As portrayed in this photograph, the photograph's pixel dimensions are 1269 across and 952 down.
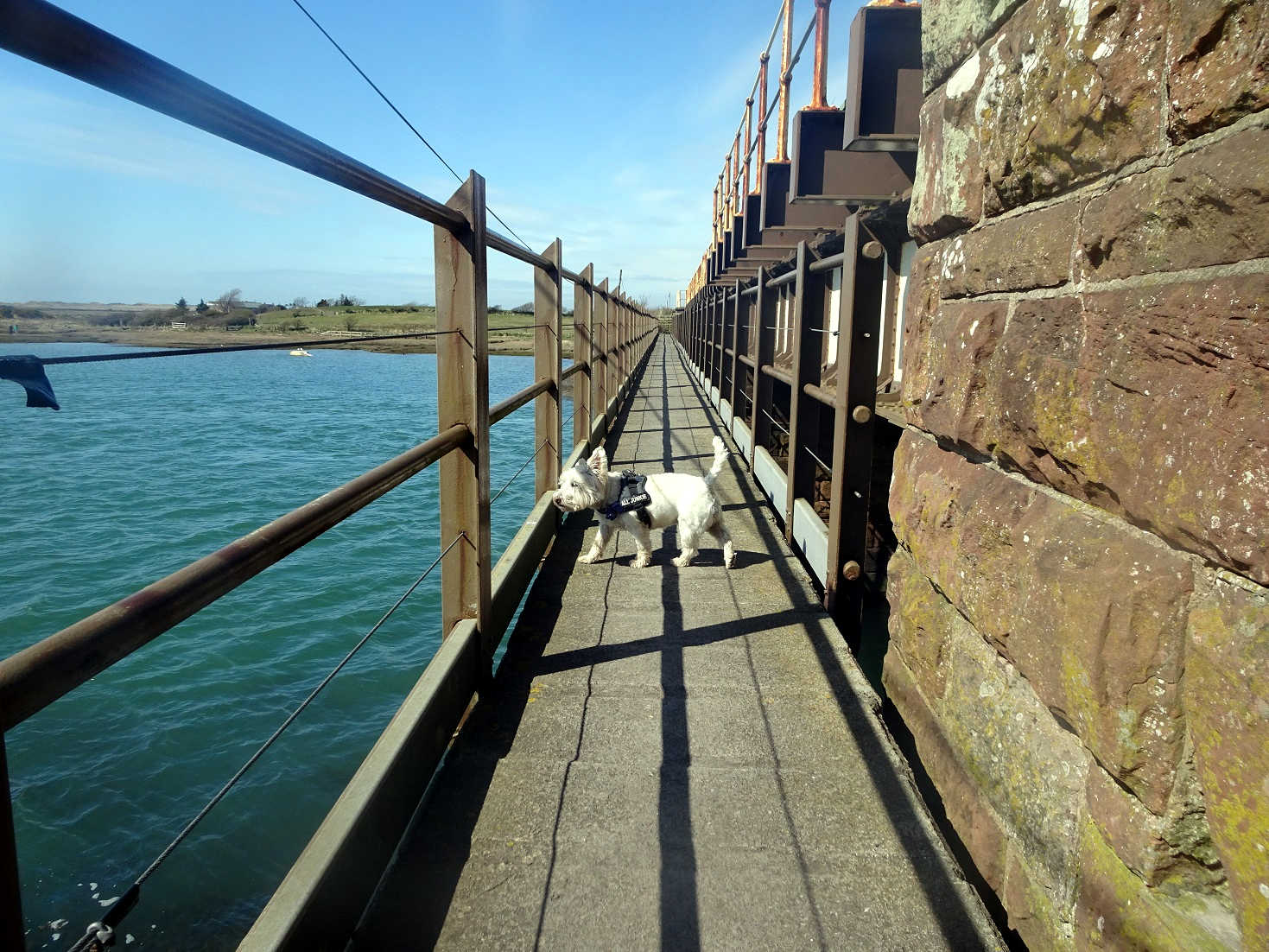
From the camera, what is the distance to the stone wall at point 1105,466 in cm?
110

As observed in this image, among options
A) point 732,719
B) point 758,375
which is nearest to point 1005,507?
point 732,719

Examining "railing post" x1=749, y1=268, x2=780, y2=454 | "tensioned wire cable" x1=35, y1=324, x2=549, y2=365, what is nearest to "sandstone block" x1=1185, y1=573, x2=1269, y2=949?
"tensioned wire cable" x1=35, y1=324, x2=549, y2=365

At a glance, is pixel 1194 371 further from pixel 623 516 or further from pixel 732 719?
pixel 623 516

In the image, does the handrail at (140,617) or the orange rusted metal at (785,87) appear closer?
the handrail at (140,617)

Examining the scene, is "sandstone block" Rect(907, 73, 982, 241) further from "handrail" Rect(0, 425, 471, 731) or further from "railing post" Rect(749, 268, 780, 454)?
"railing post" Rect(749, 268, 780, 454)

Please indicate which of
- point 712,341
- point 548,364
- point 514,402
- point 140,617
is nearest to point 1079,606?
point 140,617

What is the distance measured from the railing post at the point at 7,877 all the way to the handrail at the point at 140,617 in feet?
0.23

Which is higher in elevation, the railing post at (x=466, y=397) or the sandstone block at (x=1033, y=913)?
the railing post at (x=466, y=397)

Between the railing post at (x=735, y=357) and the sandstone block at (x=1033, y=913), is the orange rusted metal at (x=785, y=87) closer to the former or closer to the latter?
the railing post at (x=735, y=357)

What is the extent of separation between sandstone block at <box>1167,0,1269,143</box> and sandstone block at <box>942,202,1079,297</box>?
33cm

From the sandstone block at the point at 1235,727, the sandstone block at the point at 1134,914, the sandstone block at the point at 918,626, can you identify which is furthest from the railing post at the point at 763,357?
the sandstone block at the point at 1235,727

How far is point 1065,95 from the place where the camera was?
1.56 metres

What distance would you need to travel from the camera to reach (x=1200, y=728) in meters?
1.18

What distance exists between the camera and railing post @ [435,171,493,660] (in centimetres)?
281
